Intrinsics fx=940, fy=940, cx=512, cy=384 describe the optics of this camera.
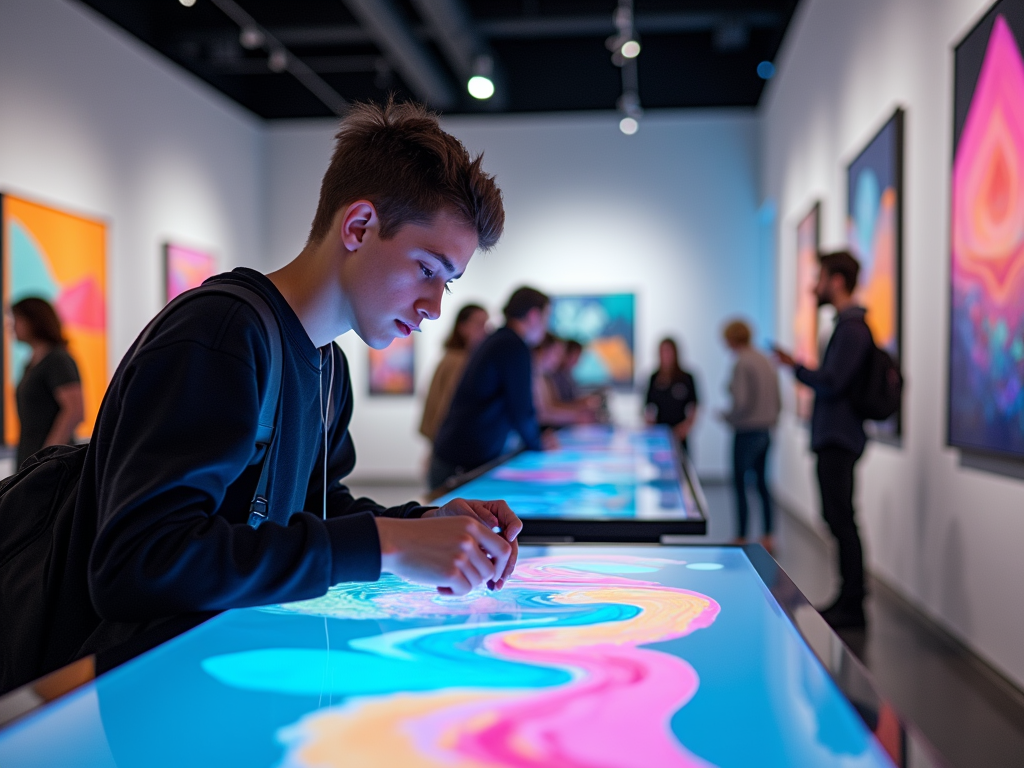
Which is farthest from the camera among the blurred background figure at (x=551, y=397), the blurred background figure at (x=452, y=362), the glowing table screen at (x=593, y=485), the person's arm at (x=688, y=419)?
the person's arm at (x=688, y=419)

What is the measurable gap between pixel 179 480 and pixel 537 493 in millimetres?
1597

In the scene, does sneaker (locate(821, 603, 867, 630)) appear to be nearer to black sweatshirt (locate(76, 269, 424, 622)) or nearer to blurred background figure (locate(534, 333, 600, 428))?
blurred background figure (locate(534, 333, 600, 428))

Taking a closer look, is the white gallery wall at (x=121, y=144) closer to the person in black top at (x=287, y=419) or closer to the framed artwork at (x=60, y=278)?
the framed artwork at (x=60, y=278)

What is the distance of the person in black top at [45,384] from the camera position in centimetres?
400

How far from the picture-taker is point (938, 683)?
3127mm

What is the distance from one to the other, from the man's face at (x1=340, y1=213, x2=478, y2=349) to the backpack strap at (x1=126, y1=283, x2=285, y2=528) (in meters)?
0.13

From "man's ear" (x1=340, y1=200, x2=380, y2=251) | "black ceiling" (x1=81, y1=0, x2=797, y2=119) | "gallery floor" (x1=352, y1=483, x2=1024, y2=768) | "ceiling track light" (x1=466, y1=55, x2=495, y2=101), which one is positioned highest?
"black ceiling" (x1=81, y1=0, x2=797, y2=119)

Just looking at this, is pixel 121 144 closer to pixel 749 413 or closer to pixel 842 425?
pixel 749 413

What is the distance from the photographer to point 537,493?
7.89 feet

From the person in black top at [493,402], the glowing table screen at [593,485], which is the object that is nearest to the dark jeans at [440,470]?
the person in black top at [493,402]

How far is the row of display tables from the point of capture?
723mm

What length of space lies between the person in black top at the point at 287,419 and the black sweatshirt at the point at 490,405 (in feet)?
7.29

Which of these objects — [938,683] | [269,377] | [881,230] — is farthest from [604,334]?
[269,377]

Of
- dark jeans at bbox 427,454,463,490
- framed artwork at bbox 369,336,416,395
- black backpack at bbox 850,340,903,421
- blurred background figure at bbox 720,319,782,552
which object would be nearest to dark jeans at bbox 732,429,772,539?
blurred background figure at bbox 720,319,782,552
